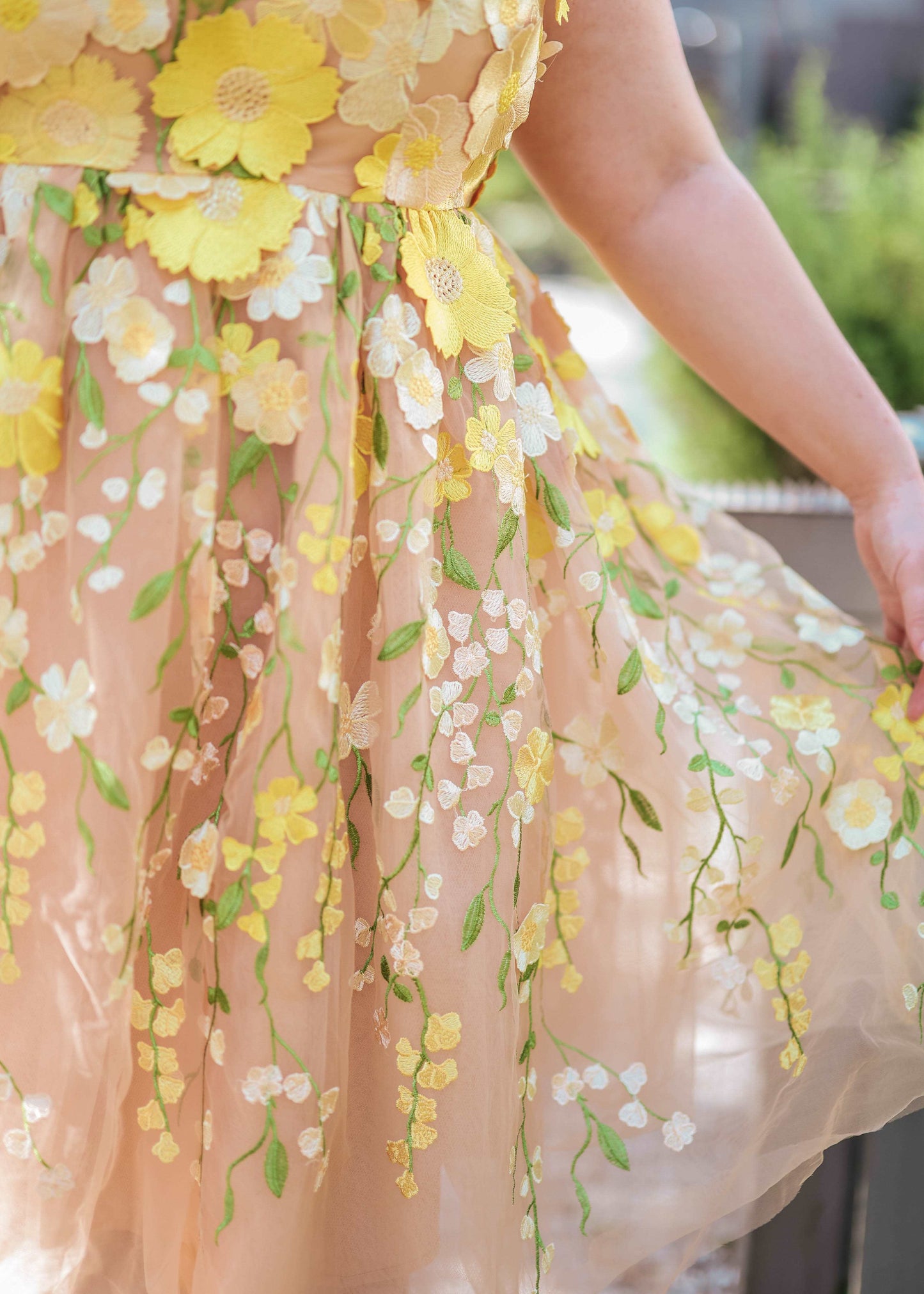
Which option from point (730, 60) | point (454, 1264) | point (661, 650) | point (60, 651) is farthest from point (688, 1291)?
point (730, 60)

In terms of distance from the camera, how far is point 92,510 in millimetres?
542

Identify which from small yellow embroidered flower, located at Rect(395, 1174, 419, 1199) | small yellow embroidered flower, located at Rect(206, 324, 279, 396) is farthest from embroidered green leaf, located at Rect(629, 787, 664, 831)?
small yellow embroidered flower, located at Rect(206, 324, 279, 396)

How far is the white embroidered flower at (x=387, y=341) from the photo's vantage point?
57 centimetres

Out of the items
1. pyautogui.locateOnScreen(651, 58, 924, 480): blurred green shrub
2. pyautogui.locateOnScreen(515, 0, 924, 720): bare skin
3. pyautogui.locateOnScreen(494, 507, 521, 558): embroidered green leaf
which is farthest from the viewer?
pyautogui.locateOnScreen(651, 58, 924, 480): blurred green shrub

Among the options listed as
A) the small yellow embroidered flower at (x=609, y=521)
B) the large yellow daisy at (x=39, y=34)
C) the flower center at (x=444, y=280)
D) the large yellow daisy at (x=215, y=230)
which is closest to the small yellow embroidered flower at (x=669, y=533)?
the small yellow embroidered flower at (x=609, y=521)

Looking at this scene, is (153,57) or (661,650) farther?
(661,650)

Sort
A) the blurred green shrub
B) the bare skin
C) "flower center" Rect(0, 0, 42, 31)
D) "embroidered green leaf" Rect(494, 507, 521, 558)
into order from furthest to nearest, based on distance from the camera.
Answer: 1. the blurred green shrub
2. the bare skin
3. "embroidered green leaf" Rect(494, 507, 521, 558)
4. "flower center" Rect(0, 0, 42, 31)

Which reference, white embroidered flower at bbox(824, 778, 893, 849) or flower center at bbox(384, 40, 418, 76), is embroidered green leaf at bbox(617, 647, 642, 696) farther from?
flower center at bbox(384, 40, 418, 76)

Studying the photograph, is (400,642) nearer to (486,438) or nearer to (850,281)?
(486,438)

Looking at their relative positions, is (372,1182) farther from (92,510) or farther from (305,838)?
(92,510)

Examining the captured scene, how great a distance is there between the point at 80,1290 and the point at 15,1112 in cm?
12

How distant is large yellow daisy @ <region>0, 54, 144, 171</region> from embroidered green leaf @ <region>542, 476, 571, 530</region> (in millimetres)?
291

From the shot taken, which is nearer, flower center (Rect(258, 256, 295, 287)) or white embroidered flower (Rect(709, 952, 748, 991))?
flower center (Rect(258, 256, 295, 287))

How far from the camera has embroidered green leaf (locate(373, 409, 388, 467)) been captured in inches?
22.5
